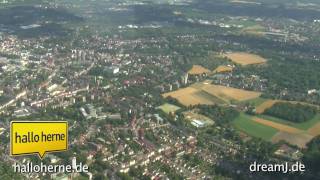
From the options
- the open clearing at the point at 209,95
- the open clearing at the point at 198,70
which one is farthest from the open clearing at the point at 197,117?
the open clearing at the point at 198,70

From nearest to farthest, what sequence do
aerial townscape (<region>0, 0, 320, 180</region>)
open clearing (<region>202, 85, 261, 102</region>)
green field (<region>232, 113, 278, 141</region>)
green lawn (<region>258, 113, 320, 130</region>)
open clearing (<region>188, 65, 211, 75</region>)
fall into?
aerial townscape (<region>0, 0, 320, 180</region>) → green field (<region>232, 113, 278, 141</region>) → green lawn (<region>258, 113, 320, 130</region>) → open clearing (<region>202, 85, 261, 102</region>) → open clearing (<region>188, 65, 211, 75</region>)

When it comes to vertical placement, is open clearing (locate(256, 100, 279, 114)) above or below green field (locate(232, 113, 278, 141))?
below

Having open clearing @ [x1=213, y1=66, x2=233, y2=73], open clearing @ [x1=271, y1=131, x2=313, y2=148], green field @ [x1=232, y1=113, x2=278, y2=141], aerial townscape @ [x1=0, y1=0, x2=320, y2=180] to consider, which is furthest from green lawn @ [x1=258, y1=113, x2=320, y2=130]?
open clearing @ [x1=213, y1=66, x2=233, y2=73]

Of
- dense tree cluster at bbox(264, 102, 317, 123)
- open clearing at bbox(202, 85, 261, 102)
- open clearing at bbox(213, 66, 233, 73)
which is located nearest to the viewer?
dense tree cluster at bbox(264, 102, 317, 123)

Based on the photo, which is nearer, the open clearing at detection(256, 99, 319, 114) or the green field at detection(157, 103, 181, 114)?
the green field at detection(157, 103, 181, 114)

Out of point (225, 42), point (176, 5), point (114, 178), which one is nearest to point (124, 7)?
point (176, 5)

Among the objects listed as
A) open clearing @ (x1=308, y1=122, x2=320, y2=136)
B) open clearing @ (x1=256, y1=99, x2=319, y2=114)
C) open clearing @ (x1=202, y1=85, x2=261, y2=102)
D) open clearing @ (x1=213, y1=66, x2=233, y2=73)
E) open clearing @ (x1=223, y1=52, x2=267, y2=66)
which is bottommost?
open clearing @ (x1=223, y1=52, x2=267, y2=66)

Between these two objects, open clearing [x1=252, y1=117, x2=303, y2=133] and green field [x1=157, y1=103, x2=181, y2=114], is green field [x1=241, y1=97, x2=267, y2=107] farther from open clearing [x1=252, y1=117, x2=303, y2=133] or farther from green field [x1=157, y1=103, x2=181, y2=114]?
green field [x1=157, y1=103, x2=181, y2=114]
